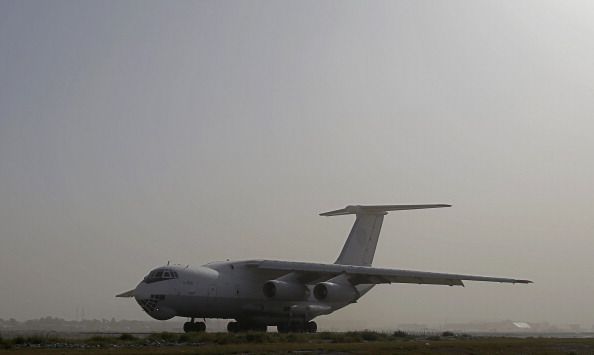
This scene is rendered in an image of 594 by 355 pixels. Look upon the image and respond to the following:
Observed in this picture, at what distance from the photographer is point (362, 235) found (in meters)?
31.0

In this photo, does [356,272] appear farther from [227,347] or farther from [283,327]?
[227,347]

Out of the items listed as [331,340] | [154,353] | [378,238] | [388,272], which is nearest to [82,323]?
[378,238]

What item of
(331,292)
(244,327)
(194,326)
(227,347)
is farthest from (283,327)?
(227,347)

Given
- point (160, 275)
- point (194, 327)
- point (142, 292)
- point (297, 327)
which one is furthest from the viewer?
point (297, 327)

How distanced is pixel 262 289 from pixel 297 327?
1.88 m

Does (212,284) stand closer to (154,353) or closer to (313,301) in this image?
(313,301)

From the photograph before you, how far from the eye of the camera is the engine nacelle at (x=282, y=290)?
25.9m

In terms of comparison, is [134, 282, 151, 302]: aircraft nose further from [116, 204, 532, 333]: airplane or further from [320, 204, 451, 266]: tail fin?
[320, 204, 451, 266]: tail fin

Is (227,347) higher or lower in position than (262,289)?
lower

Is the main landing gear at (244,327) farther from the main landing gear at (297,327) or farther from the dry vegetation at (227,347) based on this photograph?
the dry vegetation at (227,347)

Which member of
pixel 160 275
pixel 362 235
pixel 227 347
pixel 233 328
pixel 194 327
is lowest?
pixel 227 347

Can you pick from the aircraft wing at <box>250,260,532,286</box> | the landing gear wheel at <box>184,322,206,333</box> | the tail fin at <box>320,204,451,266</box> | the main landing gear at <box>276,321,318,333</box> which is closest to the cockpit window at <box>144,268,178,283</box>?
the landing gear wheel at <box>184,322,206,333</box>

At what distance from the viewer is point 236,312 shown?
26.3 metres

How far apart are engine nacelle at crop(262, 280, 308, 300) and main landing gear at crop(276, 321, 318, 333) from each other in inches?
41.1
